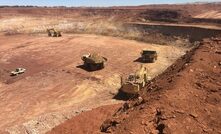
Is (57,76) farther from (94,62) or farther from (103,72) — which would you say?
(103,72)

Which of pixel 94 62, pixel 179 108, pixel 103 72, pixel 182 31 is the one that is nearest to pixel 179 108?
pixel 179 108

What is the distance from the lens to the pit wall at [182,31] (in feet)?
144

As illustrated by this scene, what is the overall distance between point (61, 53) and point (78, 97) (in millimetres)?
15402

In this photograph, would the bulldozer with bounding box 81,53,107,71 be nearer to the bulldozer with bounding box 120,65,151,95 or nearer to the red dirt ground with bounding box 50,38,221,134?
the bulldozer with bounding box 120,65,151,95

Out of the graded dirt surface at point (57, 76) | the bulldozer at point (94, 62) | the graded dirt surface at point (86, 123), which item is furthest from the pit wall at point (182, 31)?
the graded dirt surface at point (86, 123)

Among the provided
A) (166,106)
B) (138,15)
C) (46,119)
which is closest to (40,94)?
(46,119)

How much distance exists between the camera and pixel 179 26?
47.9m

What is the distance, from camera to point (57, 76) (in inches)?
1259

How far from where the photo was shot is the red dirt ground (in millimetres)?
10398

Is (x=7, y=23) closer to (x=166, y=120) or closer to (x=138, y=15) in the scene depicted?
(x=138, y=15)

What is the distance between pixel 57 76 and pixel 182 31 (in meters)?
20.7

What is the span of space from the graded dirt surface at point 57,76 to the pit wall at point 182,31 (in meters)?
3.90

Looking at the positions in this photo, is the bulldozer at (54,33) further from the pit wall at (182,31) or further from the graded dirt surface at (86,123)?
the graded dirt surface at (86,123)

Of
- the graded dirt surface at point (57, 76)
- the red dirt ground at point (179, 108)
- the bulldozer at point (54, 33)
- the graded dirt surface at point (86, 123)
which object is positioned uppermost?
the red dirt ground at point (179, 108)
